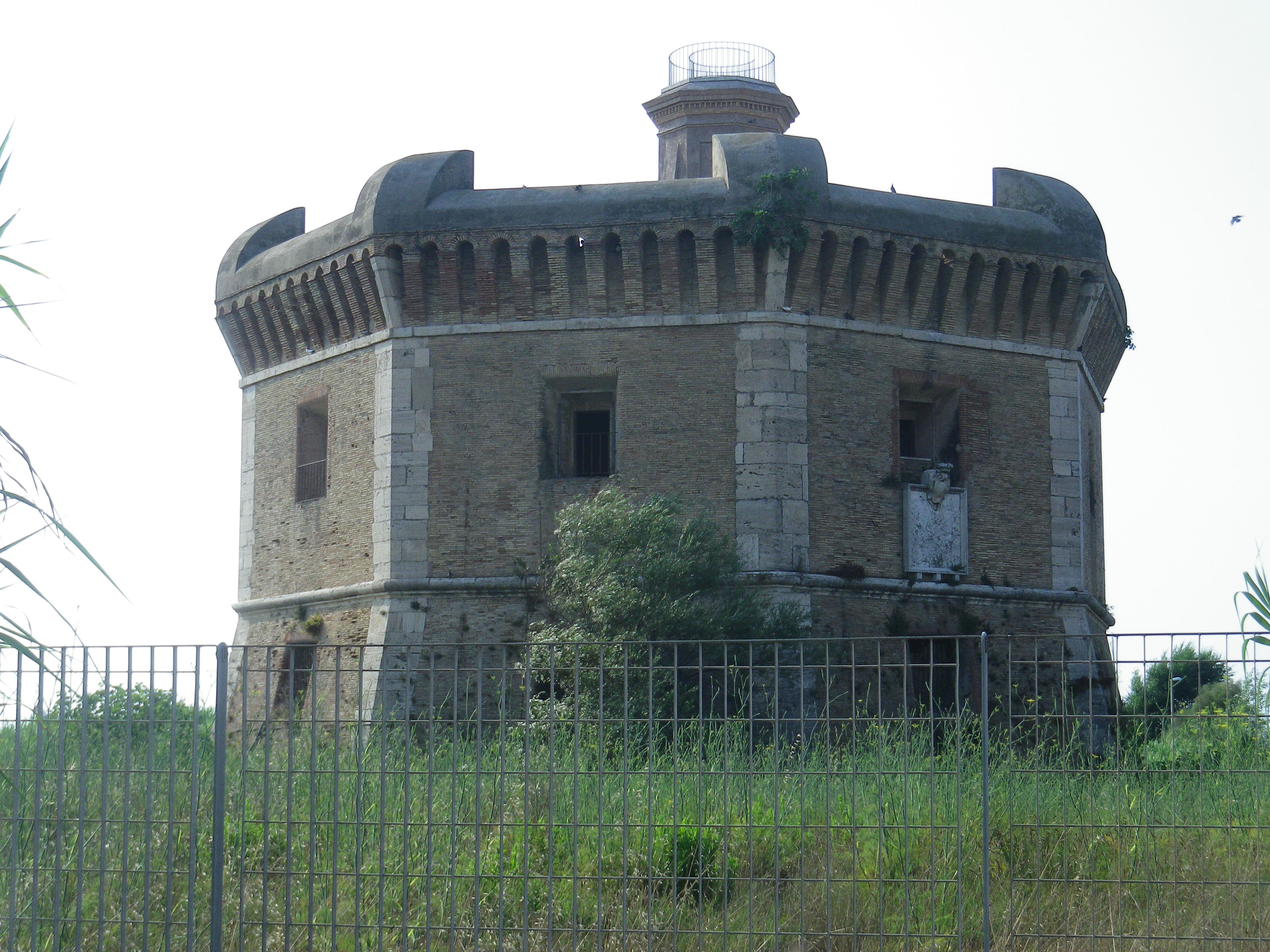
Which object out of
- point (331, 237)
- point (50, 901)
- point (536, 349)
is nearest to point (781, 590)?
point (536, 349)

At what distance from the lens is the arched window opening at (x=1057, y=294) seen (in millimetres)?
17094

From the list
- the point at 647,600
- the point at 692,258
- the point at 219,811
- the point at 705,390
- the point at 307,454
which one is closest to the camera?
the point at 219,811

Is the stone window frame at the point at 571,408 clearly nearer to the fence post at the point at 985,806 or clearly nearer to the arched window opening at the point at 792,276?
the arched window opening at the point at 792,276

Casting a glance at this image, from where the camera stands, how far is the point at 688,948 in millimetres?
7027

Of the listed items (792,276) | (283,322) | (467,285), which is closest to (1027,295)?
(792,276)

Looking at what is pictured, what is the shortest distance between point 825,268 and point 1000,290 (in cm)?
222

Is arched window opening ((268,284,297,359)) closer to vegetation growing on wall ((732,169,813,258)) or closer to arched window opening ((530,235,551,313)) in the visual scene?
arched window opening ((530,235,551,313))

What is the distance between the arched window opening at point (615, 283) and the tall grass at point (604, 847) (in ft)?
25.0

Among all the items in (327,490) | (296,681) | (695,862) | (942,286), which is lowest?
(695,862)

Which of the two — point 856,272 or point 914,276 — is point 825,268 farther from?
point 914,276

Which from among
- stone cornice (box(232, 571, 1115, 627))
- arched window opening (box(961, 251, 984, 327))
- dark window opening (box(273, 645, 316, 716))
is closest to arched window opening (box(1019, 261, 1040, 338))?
arched window opening (box(961, 251, 984, 327))

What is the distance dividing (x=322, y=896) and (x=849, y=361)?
9.79m

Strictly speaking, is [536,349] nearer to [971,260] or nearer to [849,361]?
[849,361]

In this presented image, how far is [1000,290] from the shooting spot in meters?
16.9
